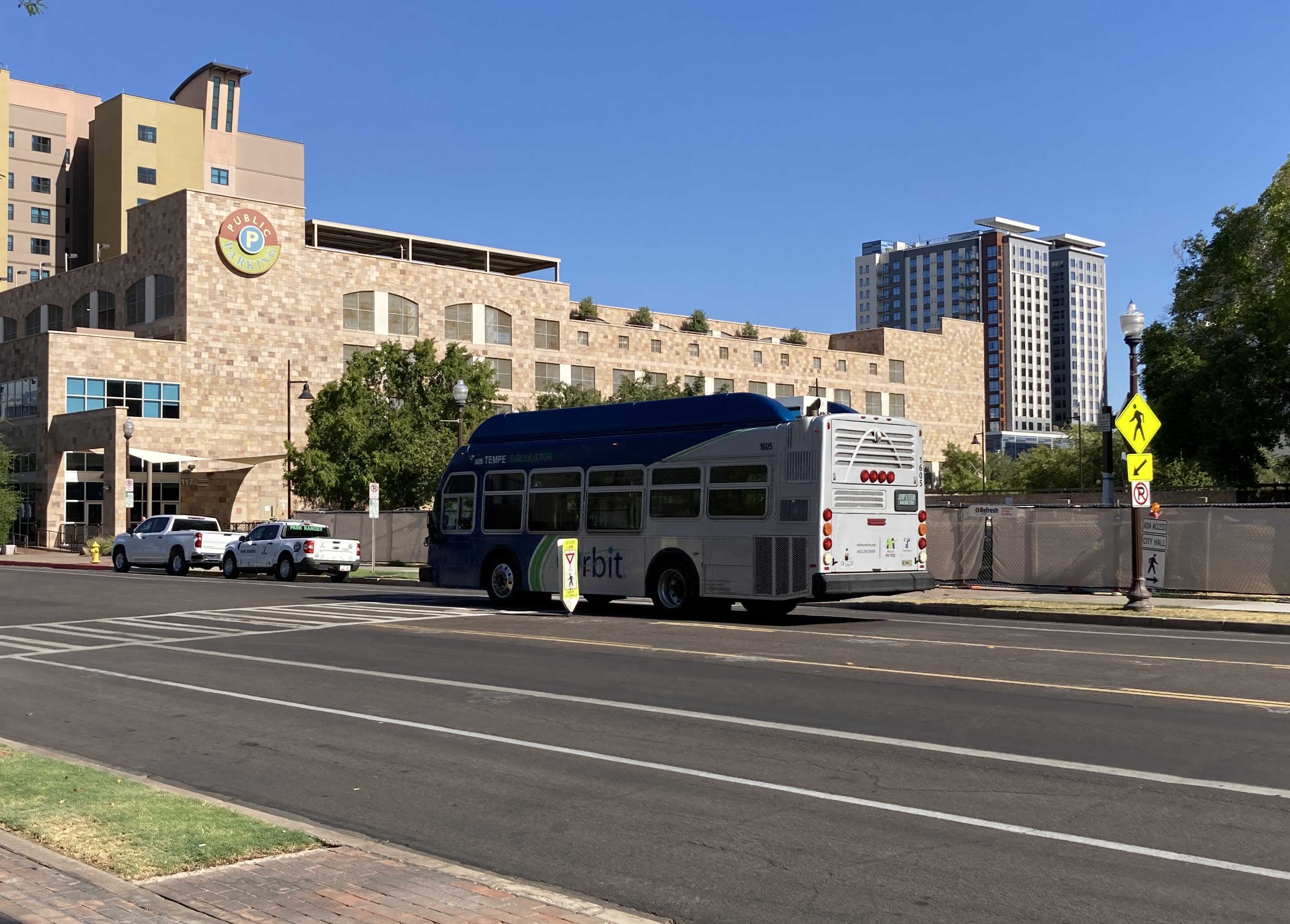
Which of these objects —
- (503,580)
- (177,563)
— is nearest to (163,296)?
(177,563)

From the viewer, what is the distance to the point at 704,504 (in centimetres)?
2073

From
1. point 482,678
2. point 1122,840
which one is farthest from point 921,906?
point 482,678

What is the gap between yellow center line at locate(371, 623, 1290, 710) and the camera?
1124 cm

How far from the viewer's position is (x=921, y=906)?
568cm

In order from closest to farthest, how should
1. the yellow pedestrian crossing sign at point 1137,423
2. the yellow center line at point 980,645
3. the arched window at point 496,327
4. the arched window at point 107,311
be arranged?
the yellow center line at point 980,645 < the yellow pedestrian crossing sign at point 1137,423 < the arched window at point 107,311 < the arched window at point 496,327

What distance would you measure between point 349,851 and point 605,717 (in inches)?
175

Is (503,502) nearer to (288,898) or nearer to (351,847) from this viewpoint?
(351,847)

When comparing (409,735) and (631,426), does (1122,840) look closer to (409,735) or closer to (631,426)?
(409,735)

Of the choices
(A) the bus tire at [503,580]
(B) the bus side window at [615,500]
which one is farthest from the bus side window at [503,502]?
(B) the bus side window at [615,500]

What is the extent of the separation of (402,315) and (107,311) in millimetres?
17835

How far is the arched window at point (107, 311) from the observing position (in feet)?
245

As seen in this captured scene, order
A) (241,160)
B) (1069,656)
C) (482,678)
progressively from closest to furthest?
1. (482,678)
2. (1069,656)
3. (241,160)

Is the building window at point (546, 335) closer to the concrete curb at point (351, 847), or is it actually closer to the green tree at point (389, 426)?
the green tree at point (389, 426)

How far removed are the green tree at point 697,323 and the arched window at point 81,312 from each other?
147 ft
